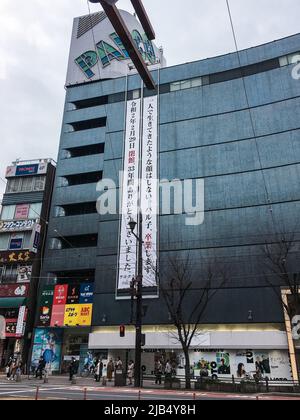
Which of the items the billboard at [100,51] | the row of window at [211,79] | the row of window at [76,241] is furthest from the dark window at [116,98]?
the row of window at [76,241]

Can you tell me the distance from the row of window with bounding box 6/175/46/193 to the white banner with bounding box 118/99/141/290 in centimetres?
1053

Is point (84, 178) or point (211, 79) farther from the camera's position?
point (84, 178)

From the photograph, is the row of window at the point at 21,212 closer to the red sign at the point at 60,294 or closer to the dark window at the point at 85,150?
the dark window at the point at 85,150

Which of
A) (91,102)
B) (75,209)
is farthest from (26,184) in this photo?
(91,102)

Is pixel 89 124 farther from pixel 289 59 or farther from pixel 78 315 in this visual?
pixel 289 59

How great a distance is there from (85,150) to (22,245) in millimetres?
13919

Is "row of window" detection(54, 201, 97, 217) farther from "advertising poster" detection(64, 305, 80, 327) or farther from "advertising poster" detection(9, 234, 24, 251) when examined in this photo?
"advertising poster" detection(64, 305, 80, 327)

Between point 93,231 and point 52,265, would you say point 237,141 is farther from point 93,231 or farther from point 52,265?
point 52,265

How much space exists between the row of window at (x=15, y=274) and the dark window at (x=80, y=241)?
457 centimetres

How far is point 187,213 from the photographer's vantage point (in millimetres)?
37219

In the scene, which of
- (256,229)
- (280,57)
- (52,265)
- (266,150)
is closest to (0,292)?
(52,265)

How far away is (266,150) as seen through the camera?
3659 cm

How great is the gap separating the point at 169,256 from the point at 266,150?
13.7 meters

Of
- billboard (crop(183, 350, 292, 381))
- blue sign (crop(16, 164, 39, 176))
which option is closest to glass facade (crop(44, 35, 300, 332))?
billboard (crop(183, 350, 292, 381))
